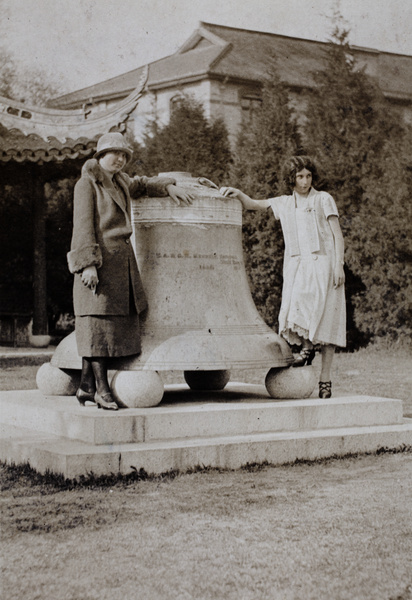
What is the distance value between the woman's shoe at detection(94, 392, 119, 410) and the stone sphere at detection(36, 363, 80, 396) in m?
0.76

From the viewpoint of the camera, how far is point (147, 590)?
322 centimetres

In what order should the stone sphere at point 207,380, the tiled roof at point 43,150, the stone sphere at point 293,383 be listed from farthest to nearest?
the tiled roof at point 43,150
the stone sphere at point 207,380
the stone sphere at point 293,383

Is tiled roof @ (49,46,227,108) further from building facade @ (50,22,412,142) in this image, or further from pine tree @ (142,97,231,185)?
pine tree @ (142,97,231,185)

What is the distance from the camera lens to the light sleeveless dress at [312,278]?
6.19 m

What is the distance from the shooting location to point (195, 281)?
240 inches

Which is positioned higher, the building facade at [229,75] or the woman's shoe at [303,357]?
the building facade at [229,75]

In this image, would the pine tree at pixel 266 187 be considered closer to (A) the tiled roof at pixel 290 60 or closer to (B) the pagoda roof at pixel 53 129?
(B) the pagoda roof at pixel 53 129

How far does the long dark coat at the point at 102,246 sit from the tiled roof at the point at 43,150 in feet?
28.0

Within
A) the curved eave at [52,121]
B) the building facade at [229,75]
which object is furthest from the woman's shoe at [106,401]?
the building facade at [229,75]

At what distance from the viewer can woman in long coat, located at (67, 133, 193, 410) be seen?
554cm

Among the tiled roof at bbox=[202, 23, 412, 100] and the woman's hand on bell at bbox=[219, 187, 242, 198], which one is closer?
the woman's hand on bell at bbox=[219, 187, 242, 198]

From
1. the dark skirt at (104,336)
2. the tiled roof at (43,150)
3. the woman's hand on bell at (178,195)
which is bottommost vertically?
the dark skirt at (104,336)

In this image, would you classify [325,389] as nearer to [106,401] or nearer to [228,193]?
[228,193]

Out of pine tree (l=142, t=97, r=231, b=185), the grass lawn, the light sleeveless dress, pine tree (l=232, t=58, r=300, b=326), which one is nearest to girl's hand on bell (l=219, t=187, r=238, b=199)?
the light sleeveless dress
